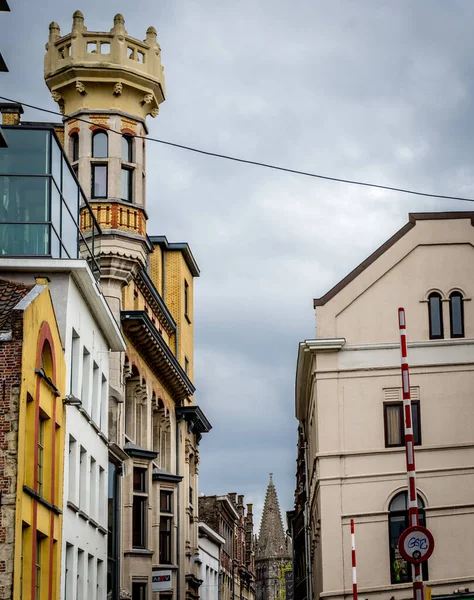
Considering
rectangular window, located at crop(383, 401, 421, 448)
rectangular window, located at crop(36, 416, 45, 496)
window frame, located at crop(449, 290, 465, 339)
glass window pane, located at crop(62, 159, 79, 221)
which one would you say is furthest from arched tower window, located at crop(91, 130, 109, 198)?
rectangular window, located at crop(36, 416, 45, 496)

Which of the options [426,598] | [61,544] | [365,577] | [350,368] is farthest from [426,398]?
[426,598]

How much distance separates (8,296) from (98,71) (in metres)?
20.3

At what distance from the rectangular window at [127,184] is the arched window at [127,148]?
0.44 m

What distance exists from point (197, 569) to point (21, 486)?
42429mm

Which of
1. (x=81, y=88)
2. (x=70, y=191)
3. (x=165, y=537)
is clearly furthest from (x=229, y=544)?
(x=70, y=191)

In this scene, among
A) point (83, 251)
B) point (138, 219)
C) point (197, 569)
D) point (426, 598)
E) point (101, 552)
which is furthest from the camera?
point (197, 569)

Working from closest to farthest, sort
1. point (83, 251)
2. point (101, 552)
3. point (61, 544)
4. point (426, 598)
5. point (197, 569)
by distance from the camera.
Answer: point (426, 598), point (61, 544), point (101, 552), point (83, 251), point (197, 569)

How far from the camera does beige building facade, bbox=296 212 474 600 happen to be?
38.4 meters

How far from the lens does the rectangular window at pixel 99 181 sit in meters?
46.4

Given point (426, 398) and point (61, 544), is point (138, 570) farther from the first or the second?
point (61, 544)

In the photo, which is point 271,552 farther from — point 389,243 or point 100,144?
point 389,243

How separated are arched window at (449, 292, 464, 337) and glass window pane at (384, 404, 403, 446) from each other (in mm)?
3130

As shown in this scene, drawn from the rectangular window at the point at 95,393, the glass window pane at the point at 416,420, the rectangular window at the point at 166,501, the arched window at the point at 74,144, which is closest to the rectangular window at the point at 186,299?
the rectangular window at the point at 166,501

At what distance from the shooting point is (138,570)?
156 ft
